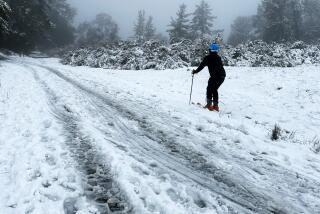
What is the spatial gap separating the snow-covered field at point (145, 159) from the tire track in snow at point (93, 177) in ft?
0.05

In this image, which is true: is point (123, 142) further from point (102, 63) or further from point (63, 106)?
point (102, 63)

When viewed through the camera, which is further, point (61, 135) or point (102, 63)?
point (102, 63)

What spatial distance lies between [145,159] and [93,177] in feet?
3.47

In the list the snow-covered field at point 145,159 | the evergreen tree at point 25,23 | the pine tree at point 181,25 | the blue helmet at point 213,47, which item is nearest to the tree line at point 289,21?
the pine tree at point 181,25

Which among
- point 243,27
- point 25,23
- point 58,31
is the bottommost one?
point 25,23

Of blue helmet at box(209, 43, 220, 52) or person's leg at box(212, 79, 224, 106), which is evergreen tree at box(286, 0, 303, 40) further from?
person's leg at box(212, 79, 224, 106)

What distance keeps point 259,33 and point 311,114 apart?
172 feet

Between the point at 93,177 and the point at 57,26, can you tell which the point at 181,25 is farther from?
the point at 93,177

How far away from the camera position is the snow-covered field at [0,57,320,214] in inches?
156

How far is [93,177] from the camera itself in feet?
14.8

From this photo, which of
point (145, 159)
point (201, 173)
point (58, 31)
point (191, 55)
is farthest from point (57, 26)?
point (201, 173)

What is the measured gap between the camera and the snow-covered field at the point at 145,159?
3963 mm

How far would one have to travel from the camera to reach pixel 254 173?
5.07 meters

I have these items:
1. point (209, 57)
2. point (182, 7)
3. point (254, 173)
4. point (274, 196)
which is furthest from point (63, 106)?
point (182, 7)
